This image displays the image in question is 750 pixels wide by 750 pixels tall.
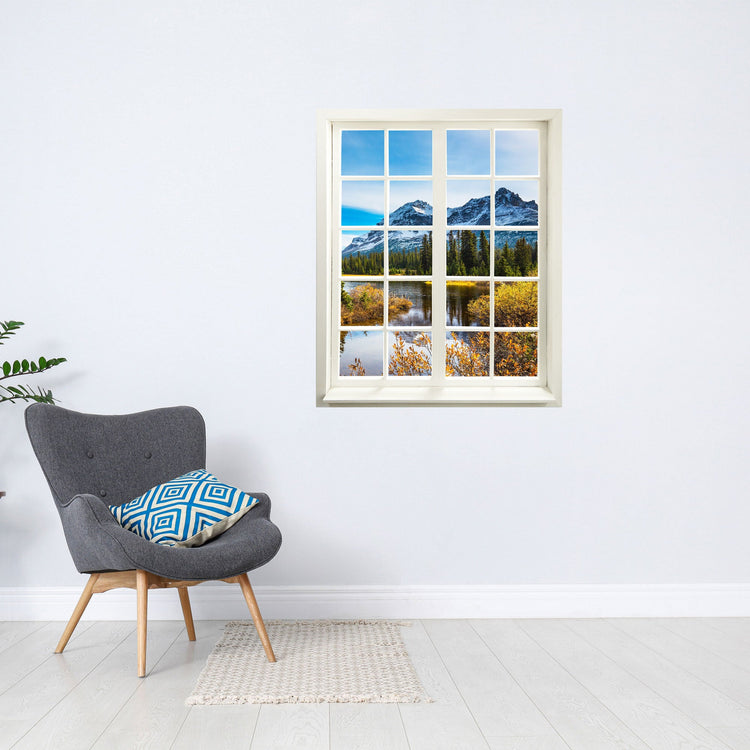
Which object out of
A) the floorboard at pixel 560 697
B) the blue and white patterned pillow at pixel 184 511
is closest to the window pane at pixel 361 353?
the blue and white patterned pillow at pixel 184 511

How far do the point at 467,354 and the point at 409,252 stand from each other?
1.83 feet

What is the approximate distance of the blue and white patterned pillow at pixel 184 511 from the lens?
102 inches

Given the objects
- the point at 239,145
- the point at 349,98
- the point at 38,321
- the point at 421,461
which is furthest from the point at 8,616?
the point at 349,98

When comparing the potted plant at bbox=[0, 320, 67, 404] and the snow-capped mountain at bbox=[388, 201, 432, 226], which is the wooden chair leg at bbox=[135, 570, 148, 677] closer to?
the potted plant at bbox=[0, 320, 67, 404]

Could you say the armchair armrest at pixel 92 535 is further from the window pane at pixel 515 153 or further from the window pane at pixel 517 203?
the window pane at pixel 515 153

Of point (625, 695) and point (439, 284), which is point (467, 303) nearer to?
point (439, 284)

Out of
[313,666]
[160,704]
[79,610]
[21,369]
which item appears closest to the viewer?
[160,704]

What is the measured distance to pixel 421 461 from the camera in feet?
10.7

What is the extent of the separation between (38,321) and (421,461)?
181 centimetres

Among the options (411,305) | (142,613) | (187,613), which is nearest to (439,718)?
(142,613)

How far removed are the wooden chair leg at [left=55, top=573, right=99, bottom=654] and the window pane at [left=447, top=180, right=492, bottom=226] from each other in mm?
2214

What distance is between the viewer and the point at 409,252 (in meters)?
3.46

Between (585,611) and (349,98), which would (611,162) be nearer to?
(349,98)

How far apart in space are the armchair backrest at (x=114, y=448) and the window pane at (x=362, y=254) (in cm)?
103
